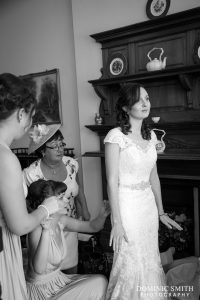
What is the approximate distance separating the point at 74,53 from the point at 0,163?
293cm

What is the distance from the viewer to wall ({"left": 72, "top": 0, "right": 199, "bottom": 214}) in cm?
302

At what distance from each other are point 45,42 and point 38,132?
8.08ft

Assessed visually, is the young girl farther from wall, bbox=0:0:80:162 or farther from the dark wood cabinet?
wall, bbox=0:0:80:162

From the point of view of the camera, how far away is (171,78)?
2.79m

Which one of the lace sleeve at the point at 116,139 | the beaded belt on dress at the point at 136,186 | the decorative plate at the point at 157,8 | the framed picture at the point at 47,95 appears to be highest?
the decorative plate at the point at 157,8

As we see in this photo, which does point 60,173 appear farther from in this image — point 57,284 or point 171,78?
point 171,78

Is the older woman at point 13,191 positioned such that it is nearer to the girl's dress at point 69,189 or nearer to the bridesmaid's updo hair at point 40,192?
the bridesmaid's updo hair at point 40,192

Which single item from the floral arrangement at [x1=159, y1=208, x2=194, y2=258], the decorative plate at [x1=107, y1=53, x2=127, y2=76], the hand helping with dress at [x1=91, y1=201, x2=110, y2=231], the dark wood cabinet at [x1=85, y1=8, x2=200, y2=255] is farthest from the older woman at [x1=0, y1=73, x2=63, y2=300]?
the decorative plate at [x1=107, y1=53, x2=127, y2=76]

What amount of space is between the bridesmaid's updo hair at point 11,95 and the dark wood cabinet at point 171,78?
1.80 m

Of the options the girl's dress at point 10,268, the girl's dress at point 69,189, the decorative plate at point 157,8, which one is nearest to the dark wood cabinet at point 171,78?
the decorative plate at point 157,8

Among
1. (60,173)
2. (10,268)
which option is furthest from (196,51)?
(10,268)

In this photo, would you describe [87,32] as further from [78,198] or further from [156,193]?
[156,193]

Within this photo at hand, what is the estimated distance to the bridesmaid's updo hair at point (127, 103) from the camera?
1.69m

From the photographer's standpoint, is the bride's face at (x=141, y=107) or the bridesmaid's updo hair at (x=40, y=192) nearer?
the bridesmaid's updo hair at (x=40, y=192)
